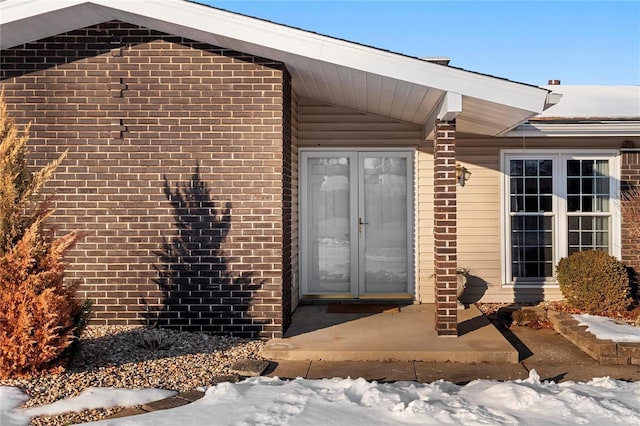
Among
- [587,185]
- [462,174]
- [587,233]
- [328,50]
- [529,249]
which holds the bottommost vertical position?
[529,249]

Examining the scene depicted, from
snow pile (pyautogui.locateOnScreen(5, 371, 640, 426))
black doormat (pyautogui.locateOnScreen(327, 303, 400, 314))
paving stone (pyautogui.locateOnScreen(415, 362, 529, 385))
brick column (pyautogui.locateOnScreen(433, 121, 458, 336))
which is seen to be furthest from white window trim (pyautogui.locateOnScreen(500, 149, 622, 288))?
snow pile (pyautogui.locateOnScreen(5, 371, 640, 426))

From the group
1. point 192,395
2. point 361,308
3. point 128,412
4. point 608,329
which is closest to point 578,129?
point 608,329

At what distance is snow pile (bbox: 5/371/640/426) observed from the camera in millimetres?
4387

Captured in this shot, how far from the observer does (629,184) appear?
375 inches

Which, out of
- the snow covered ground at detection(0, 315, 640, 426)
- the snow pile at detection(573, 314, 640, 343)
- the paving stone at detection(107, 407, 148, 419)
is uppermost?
the snow pile at detection(573, 314, 640, 343)

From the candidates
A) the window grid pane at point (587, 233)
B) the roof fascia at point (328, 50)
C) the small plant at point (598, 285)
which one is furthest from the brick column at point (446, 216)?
the window grid pane at point (587, 233)

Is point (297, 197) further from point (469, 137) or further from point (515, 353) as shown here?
point (515, 353)

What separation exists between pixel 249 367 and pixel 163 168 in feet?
9.03

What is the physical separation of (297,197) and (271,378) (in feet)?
14.3

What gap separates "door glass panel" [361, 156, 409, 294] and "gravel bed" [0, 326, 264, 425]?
3.19m

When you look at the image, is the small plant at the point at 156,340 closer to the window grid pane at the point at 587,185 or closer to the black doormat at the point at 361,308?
the black doormat at the point at 361,308

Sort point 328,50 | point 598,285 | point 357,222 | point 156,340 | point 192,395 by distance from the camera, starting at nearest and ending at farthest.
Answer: point 192,395, point 328,50, point 156,340, point 598,285, point 357,222

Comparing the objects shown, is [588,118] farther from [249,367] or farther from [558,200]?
[249,367]

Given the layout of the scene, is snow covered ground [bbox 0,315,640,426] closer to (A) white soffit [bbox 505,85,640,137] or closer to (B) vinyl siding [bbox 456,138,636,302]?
(B) vinyl siding [bbox 456,138,636,302]
